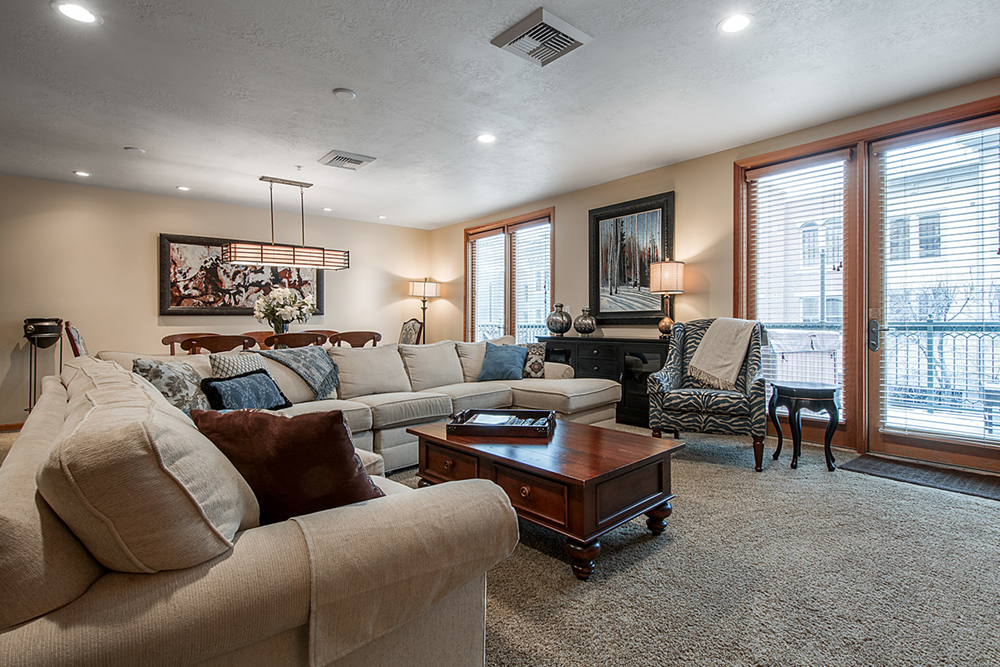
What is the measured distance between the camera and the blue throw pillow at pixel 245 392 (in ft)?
9.34

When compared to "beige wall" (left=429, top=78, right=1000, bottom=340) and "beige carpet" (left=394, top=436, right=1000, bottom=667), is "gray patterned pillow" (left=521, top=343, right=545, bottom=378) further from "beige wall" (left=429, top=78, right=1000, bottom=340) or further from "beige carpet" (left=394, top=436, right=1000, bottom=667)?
"beige carpet" (left=394, top=436, right=1000, bottom=667)

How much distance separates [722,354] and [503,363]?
5.87 feet

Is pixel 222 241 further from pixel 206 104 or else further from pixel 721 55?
pixel 721 55

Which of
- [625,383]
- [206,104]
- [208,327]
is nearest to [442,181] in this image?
[206,104]

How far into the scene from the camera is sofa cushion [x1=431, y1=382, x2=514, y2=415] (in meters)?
3.81

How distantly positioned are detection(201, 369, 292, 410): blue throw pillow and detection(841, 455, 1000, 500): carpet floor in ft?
12.2

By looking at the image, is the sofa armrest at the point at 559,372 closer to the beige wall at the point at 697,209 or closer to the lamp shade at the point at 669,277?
the beige wall at the point at 697,209

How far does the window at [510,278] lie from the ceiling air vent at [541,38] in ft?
10.9

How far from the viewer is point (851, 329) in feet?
12.4

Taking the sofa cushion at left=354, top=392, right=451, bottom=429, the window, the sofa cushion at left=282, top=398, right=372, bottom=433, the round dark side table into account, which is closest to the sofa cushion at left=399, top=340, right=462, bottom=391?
the sofa cushion at left=354, top=392, right=451, bottom=429

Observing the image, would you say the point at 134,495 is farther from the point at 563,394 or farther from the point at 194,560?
the point at 563,394

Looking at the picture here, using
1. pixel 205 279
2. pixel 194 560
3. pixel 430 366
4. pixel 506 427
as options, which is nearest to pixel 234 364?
pixel 430 366

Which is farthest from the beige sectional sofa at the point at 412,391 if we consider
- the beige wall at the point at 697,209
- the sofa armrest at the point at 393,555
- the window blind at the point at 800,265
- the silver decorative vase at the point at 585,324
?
the sofa armrest at the point at 393,555

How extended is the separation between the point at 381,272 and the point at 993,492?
6.87m
